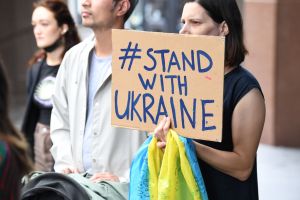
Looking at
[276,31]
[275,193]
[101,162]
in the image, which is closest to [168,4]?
[276,31]

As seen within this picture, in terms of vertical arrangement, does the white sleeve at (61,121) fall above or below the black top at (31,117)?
above

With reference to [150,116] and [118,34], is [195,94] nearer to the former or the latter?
[150,116]

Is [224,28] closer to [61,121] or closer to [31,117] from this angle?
[61,121]

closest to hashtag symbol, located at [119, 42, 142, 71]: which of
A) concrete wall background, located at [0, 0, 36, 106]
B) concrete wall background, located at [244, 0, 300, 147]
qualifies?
concrete wall background, located at [244, 0, 300, 147]

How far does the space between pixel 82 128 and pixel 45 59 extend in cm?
191

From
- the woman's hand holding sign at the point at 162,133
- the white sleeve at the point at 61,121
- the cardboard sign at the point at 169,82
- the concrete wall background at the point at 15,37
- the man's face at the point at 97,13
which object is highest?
the man's face at the point at 97,13

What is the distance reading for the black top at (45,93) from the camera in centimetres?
632

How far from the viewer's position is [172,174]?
3.91 meters

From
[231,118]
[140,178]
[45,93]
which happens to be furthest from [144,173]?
[45,93]

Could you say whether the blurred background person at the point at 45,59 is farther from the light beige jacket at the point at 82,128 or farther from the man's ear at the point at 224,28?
the man's ear at the point at 224,28

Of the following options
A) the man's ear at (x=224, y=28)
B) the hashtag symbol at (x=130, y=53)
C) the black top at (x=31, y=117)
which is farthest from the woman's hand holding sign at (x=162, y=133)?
the black top at (x=31, y=117)

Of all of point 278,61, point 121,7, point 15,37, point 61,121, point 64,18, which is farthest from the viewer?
point 15,37

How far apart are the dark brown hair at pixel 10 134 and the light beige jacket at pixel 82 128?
1.75 meters

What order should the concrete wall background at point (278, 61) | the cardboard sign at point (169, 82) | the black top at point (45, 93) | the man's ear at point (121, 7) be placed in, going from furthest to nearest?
the concrete wall background at point (278, 61) → the black top at point (45, 93) → the man's ear at point (121, 7) → the cardboard sign at point (169, 82)
